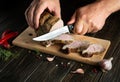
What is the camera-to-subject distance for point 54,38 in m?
1.49

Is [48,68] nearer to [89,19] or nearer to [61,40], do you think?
[61,40]

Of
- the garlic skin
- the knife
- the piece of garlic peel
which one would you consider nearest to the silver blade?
the knife

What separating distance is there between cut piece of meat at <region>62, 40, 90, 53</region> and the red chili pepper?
1.01 feet

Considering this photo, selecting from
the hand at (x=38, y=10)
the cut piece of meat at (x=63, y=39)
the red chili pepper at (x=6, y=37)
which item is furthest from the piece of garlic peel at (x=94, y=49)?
the red chili pepper at (x=6, y=37)

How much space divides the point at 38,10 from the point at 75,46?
0.85 feet

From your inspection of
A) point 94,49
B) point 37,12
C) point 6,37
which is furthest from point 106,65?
point 6,37

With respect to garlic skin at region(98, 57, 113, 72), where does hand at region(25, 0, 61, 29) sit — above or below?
above

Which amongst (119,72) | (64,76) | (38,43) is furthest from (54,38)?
(119,72)

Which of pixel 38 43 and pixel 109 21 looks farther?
pixel 109 21

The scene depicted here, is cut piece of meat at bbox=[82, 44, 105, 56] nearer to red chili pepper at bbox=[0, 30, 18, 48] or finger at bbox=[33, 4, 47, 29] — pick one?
finger at bbox=[33, 4, 47, 29]

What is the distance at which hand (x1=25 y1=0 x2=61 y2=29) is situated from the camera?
4.80 feet

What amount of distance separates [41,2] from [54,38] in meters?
0.20

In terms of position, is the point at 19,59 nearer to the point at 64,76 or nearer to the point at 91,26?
the point at 64,76

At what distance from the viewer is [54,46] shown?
1521mm
